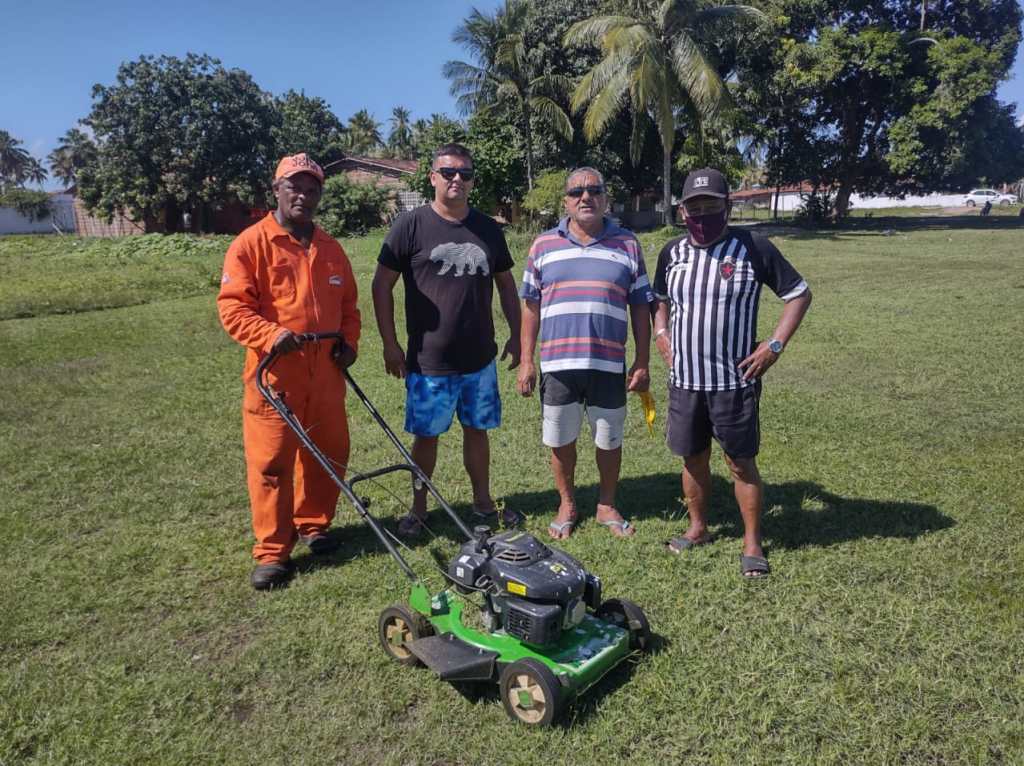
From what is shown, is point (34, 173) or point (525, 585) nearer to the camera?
point (525, 585)

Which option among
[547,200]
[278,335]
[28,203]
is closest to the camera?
[278,335]

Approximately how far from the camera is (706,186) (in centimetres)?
363

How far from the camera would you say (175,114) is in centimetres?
3534

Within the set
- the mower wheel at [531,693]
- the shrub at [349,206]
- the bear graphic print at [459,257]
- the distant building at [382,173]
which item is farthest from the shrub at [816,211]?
the mower wheel at [531,693]

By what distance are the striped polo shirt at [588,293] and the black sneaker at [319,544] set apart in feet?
5.47

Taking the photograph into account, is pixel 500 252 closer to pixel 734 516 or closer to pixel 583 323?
pixel 583 323

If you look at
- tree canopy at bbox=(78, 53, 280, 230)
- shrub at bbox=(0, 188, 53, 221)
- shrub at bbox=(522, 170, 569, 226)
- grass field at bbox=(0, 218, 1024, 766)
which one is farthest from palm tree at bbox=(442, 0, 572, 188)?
shrub at bbox=(0, 188, 53, 221)

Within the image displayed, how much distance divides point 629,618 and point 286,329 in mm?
2122

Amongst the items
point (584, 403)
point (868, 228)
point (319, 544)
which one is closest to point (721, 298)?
point (584, 403)

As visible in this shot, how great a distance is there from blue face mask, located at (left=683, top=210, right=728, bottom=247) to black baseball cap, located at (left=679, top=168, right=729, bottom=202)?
0.10 meters

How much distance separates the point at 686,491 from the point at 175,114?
1497 inches

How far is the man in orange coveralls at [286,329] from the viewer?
3.70m

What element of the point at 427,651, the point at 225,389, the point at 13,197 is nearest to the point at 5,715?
the point at 427,651

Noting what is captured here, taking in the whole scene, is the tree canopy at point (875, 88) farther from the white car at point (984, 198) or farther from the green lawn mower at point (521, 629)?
the green lawn mower at point (521, 629)
